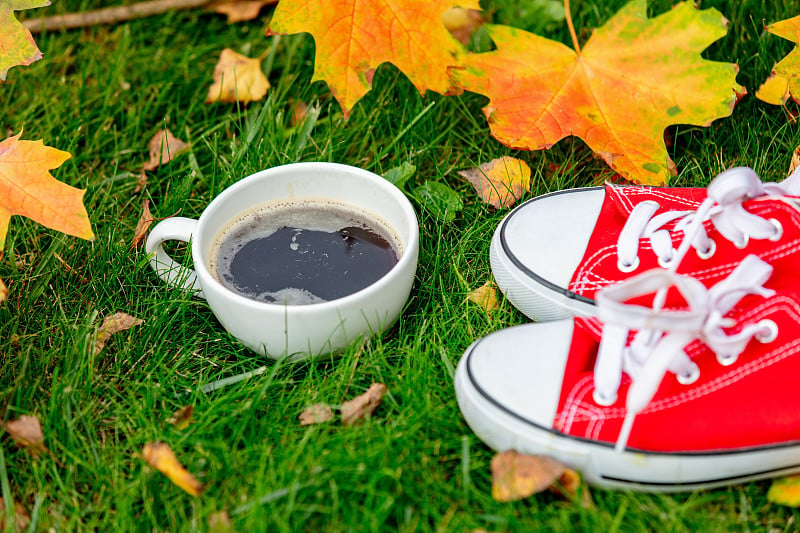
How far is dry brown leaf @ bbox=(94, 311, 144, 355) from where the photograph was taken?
4.41 ft

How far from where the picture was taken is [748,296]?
1.14 metres

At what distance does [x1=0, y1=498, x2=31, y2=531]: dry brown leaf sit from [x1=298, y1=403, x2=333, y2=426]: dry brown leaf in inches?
16.0

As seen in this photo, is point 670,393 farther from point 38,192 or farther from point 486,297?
point 38,192

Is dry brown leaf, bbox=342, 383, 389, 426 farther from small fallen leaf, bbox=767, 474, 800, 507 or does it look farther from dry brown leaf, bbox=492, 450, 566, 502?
small fallen leaf, bbox=767, 474, 800, 507

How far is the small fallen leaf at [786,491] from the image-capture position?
1109mm

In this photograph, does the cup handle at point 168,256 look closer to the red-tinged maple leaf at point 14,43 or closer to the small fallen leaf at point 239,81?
the red-tinged maple leaf at point 14,43

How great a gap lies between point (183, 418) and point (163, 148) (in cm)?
75

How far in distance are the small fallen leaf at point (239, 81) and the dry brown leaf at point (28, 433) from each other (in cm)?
90

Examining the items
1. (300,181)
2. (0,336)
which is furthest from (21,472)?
(300,181)

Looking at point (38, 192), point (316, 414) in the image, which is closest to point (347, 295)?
point (316, 414)

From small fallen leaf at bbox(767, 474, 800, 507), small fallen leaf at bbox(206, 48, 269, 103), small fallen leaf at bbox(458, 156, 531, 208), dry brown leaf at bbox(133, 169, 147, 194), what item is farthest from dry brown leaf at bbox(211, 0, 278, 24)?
small fallen leaf at bbox(767, 474, 800, 507)

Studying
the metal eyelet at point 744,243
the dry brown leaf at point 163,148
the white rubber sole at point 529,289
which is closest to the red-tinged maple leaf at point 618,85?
the white rubber sole at point 529,289

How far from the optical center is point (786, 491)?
112cm

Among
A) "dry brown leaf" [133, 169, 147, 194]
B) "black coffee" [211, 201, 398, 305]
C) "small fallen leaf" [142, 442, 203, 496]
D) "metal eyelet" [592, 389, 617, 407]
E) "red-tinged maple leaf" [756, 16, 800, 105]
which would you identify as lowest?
"small fallen leaf" [142, 442, 203, 496]
